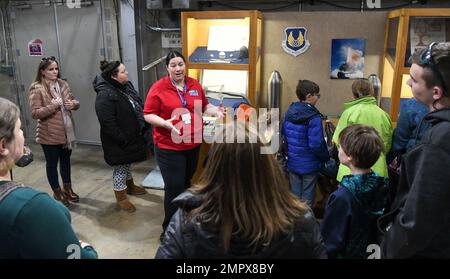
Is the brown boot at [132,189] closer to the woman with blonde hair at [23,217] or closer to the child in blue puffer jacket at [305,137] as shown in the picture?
the child in blue puffer jacket at [305,137]

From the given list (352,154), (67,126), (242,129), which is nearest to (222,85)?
(67,126)

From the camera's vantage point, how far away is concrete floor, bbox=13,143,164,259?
2949mm

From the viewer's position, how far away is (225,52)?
359cm

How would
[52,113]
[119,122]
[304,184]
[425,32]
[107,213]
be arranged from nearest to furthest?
[304,184] < [425,32] < [119,122] < [52,113] < [107,213]

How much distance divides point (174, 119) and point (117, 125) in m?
0.75

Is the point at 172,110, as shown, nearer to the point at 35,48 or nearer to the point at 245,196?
the point at 245,196

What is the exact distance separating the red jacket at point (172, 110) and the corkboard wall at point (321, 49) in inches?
51.9

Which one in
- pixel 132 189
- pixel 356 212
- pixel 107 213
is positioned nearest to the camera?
pixel 356 212

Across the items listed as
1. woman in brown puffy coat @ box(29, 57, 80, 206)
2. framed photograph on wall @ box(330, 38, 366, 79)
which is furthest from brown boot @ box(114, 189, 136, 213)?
framed photograph on wall @ box(330, 38, 366, 79)

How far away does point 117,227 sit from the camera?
322 centimetres

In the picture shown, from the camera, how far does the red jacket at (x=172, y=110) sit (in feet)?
8.98

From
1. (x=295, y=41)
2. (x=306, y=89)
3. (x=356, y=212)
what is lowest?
(x=356, y=212)

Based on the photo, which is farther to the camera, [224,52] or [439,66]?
[224,52]

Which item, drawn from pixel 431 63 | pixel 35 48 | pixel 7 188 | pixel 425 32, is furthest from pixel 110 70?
pixel 35 48
